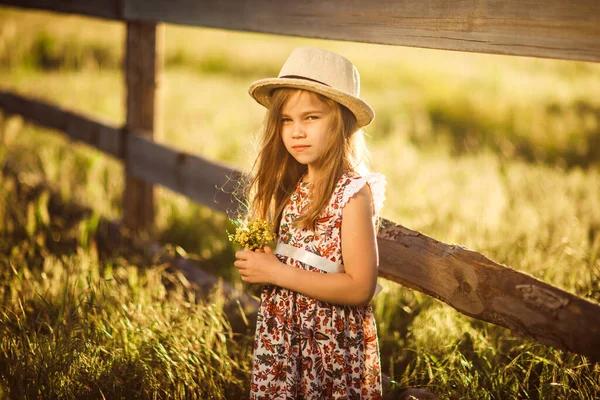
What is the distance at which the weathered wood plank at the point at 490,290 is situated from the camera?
1.83 meters

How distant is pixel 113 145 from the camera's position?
14.9 feet

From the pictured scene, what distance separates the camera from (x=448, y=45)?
2.18 m

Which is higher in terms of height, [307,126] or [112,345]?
[307,126]

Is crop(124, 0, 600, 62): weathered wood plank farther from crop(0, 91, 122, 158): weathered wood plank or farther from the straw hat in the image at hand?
crop(0, 91, 122, 158): weathered wood plank

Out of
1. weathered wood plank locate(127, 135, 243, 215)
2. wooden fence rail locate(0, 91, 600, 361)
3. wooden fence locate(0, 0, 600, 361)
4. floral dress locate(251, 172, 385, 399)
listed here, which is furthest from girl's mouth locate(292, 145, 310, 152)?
weathered wood plank locate(127, 135, 243, 215)

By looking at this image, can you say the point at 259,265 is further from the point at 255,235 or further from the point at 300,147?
the point at 300,147

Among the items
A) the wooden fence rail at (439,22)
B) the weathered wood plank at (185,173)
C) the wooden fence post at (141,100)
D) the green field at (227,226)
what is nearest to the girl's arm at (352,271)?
the green field at (227,226)

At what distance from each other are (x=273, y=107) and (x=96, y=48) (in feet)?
39.7

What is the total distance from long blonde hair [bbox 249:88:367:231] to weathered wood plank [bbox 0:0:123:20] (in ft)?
7.79

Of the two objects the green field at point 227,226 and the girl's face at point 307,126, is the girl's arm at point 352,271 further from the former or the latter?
the green field at point 227,226

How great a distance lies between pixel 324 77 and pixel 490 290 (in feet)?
3.17

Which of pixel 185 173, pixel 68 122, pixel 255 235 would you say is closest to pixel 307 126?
pixel 255 235

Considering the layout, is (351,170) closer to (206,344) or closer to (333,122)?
(333,122)

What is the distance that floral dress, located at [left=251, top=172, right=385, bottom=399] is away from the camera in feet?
6.99
